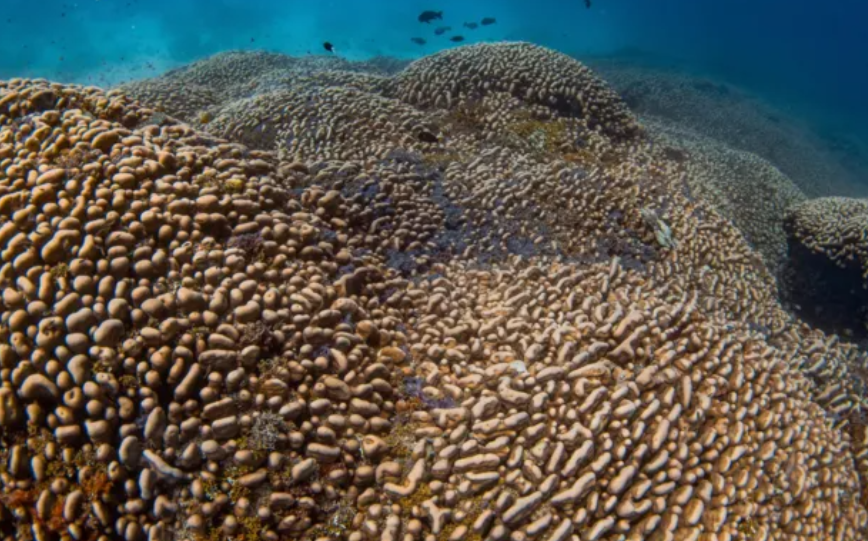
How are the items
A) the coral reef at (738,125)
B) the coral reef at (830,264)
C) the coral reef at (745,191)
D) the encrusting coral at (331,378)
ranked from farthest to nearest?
1. the coral reef at (738,125)
2. the coral reef at (745,191)
3. the coral reef at (830,264)
4. the encrusting coral at (331,378)

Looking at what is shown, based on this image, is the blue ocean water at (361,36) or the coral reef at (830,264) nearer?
the coral reef at (830,264)

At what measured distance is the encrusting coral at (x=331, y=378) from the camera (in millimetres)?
2320

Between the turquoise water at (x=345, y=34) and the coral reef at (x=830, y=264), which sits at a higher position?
the turquoise water at (x=345, y=34)

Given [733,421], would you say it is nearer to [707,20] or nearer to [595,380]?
[595,380]

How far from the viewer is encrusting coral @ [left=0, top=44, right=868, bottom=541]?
91.4 inches

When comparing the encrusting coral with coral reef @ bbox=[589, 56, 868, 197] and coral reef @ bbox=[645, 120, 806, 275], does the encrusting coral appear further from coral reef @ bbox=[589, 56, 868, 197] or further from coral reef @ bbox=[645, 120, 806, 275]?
coral reef @ bbox=[589, 56, 868, 197]

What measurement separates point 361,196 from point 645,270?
3238mm

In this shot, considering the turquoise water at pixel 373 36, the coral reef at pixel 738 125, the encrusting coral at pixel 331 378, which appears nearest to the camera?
the encrusting coral at pixel 331 378

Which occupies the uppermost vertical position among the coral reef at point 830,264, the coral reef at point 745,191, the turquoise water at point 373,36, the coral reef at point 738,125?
the turquoise water at point 373,36

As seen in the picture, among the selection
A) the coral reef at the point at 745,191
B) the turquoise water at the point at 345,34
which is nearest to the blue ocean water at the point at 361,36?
the turquoise water at the point at 345,34

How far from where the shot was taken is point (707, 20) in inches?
2793

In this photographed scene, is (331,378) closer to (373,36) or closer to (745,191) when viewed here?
(745,191)

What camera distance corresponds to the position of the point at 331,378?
108 inches

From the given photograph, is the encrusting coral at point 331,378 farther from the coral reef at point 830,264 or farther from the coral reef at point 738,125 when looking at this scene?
the coral reef at point 738,125
